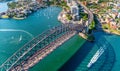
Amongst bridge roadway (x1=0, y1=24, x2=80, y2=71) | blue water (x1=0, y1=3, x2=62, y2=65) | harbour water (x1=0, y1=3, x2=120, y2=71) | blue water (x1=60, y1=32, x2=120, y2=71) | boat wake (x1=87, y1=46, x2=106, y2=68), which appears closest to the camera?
bridge roadway (x1=0, y1=24, x2=80, y2=71)

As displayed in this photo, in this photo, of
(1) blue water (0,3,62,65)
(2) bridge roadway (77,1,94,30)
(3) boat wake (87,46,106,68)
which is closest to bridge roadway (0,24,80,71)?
(1) blue water (0,3,62,65)

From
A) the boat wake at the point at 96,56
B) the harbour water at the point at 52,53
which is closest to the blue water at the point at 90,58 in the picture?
the harbour water at the point at 52,53

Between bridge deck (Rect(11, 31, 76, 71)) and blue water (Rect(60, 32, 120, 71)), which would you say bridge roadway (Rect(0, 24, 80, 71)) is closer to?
bridge deck (Rect(11, 31, 76, 71))

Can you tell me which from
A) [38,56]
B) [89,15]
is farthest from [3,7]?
[38,56]

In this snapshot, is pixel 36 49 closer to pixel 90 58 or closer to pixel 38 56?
pixel 38 56

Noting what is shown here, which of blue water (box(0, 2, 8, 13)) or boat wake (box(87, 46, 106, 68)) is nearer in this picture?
boat wake (box(87, 46, 106, 68))
